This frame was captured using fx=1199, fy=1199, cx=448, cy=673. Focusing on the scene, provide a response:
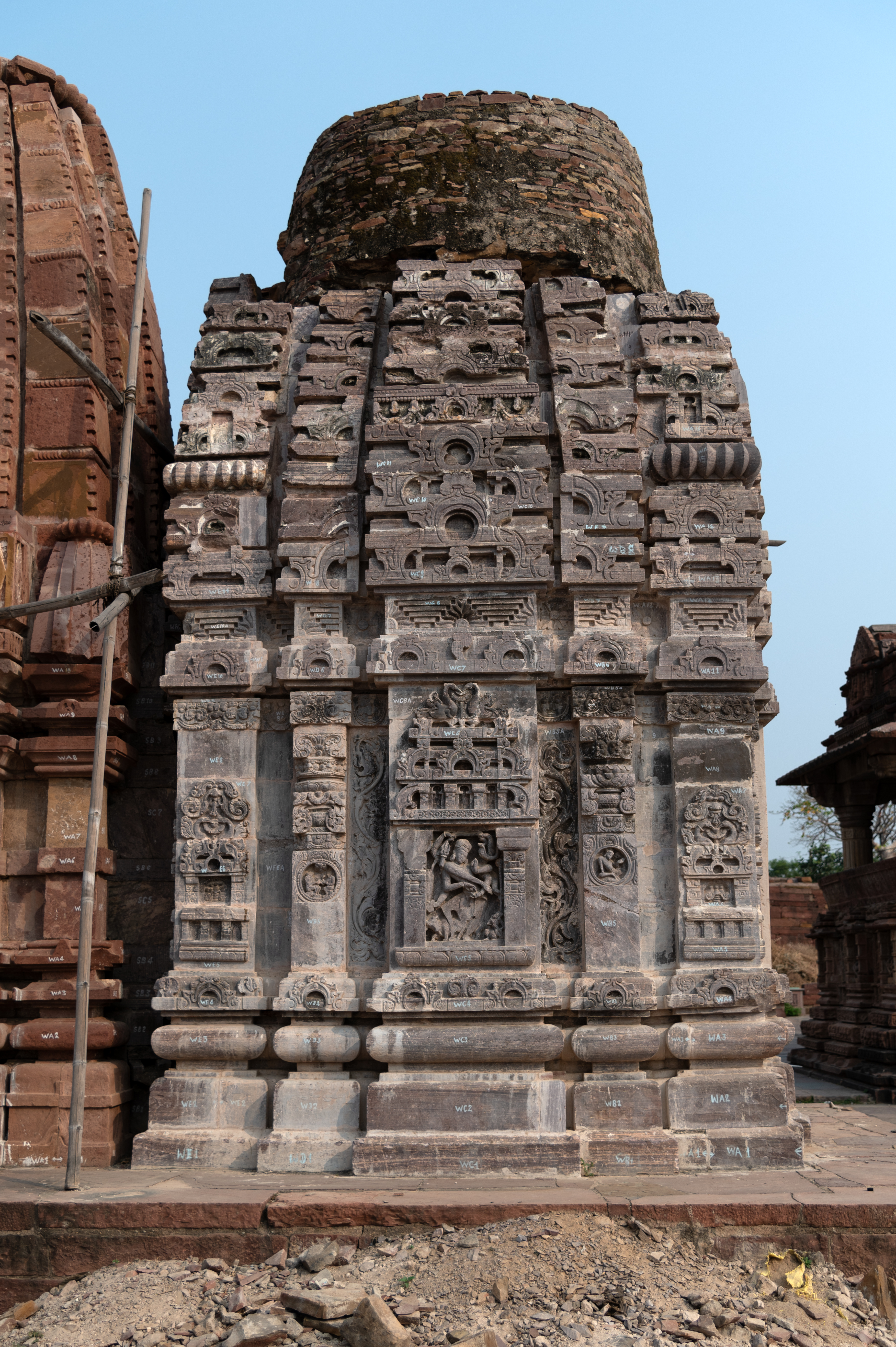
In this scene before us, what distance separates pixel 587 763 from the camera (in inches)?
284

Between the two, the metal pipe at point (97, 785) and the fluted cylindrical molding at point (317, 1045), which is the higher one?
the metal pipe at point (97, 785)

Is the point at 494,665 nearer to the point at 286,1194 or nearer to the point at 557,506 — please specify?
the point at 557,506

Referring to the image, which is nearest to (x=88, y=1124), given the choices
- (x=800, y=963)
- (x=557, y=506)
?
(x=557, y=506)

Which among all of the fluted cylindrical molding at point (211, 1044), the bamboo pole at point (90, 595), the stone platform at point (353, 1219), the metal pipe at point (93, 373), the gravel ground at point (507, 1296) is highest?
the metal pipe at point (93, 373)

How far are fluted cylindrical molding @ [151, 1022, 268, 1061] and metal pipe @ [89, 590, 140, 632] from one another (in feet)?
7.76

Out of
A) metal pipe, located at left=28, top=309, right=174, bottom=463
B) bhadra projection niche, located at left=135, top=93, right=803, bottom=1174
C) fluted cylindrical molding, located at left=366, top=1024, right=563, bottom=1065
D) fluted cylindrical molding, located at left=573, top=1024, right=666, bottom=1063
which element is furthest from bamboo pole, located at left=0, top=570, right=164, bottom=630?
fluted cylindrical molding, located at left=573, top=1024, right=666, bottom=1063

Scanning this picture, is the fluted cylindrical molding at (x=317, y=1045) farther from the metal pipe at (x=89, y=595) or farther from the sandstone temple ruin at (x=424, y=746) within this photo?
the metal pipe at (x=89, y=595)

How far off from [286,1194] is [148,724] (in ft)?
11.6

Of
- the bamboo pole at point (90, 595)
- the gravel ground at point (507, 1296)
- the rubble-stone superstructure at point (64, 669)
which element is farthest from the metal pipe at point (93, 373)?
the gravel ground at point (507, 1296)

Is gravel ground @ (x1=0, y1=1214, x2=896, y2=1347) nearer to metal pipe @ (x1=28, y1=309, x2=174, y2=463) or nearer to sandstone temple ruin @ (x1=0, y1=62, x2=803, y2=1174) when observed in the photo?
sandstone temple ruin @ (x1=0, y1=62, x2=803, y2=1174)

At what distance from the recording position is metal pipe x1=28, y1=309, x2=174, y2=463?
23.6ft

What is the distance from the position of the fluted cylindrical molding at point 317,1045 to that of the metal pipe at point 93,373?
157 inches

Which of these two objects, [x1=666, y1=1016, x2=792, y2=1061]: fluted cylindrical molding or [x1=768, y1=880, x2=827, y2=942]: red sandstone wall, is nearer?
[x1=666, y1=1016, x2=792, y2=1061]: fluted cylindrical molding

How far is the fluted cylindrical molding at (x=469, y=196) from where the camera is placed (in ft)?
31.9
